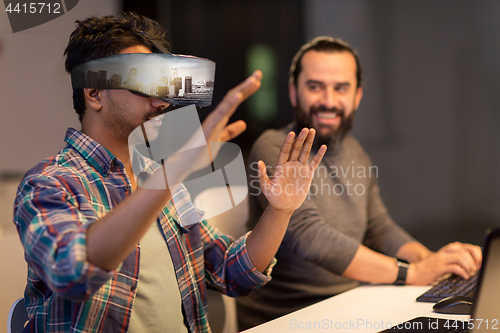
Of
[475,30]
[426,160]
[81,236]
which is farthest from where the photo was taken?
[426,160]

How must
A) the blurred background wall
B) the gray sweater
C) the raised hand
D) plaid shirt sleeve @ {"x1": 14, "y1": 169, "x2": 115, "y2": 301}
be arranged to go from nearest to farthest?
plaid shirt sleeve @ {"x1": 14, "y1": 169, "x2": 115, "y2": 301}
the raised hand
the gray sweater
the blurred background wall

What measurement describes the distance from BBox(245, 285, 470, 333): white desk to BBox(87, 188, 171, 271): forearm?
1.41ft

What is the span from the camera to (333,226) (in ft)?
5.35

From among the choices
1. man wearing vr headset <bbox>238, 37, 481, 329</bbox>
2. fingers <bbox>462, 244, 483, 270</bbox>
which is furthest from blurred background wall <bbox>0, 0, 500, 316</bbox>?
fingers <bbox>462, 244, 483, 270</bbox>

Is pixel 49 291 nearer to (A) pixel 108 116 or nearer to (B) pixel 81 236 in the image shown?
(B) pixel 81 236

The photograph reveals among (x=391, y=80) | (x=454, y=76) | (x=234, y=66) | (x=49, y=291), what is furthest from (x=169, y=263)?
(x=454, y=76)

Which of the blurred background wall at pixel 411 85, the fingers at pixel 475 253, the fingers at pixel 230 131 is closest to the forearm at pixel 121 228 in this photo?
the fingers at pixel 230 131

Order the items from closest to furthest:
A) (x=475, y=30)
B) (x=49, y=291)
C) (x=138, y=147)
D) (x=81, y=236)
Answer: (x=81, y=236) < (x=49, y=291) < (x=138, y=147) < (x=475, y=30)

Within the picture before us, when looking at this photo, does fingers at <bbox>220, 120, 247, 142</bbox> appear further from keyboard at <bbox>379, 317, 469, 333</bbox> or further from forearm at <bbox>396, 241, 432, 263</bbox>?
forearm at <bbox>396, 241, 432, 263</bbox>

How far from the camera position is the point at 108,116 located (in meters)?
0.97

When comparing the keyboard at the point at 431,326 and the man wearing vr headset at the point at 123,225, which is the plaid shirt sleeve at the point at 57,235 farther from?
the keyboard at the point at 431,326

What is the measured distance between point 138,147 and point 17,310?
1.55 feet

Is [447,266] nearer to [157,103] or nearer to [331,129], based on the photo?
[331,129]

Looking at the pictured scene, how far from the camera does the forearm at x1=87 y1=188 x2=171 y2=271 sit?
665 mm
